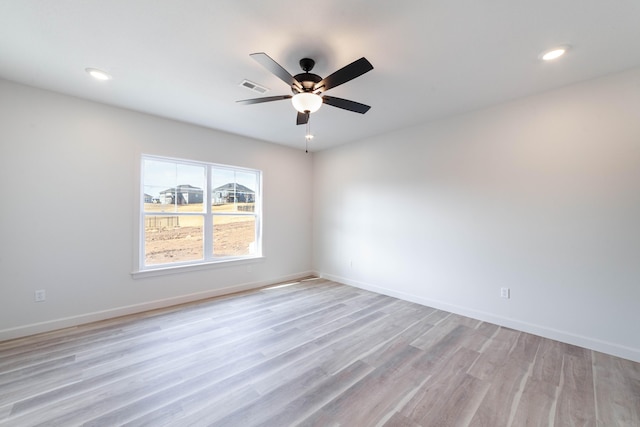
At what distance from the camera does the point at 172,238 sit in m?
3.88

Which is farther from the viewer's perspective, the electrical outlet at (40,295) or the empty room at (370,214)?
the electrical outlet at (40,295)

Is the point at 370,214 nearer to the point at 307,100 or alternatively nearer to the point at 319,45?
the point at 307,100

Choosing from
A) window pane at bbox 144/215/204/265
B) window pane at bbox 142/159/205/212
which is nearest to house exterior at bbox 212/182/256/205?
window pane at bbox 142/159/205/212

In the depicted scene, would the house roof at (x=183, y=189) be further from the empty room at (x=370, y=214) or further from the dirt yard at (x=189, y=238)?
the dirt yard at (x=189, y=238)

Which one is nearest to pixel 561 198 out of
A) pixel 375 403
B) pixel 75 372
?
pixel 375 403

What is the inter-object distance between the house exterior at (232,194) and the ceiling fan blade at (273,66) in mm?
2793

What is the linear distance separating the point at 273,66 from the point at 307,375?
98.4 inches

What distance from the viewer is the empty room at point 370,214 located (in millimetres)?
1826

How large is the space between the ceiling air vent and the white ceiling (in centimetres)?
8

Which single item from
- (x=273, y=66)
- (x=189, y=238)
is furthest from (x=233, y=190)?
(x=273, y=66)

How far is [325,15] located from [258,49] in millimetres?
684

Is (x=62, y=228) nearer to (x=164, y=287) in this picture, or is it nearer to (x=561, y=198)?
(x=164, y=287)

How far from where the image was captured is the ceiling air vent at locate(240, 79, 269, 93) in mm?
2671

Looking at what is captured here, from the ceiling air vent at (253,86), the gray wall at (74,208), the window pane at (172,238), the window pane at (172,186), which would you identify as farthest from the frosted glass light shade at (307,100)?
the window pane at (172,238)
